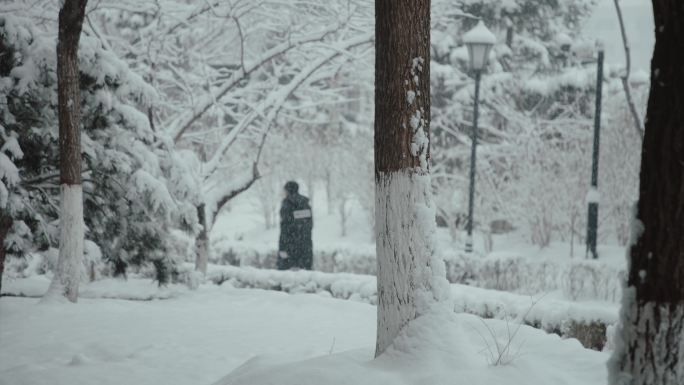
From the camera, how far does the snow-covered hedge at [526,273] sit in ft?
34.8

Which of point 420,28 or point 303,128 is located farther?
point 303,128

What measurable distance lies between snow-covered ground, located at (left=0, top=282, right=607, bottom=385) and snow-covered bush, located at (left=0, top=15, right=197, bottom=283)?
867 millimetres

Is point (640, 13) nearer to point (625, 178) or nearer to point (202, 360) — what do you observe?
point (625, 178)

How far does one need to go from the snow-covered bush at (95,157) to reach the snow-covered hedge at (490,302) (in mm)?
1793

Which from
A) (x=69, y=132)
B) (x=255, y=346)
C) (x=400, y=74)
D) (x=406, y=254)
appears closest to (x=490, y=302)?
(x=255, y=346)

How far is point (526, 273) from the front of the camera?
39.9 ft

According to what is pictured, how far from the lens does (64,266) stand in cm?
783

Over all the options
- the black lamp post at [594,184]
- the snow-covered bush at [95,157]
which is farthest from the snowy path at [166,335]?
the black lamp post at [594,184]

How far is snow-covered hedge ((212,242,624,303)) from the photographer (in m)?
10.6

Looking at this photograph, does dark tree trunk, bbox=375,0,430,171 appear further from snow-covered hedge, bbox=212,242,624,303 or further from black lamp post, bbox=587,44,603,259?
black lamp post, bbox=587,44,603,259

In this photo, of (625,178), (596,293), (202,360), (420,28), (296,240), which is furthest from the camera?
(625,178)

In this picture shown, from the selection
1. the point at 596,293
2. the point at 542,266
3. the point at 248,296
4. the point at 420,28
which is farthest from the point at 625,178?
the point at 420,28

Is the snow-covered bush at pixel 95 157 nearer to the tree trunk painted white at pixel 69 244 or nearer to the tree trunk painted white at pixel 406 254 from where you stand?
the tree trunk painted white at pixel 69 244

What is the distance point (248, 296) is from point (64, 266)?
2607mm
